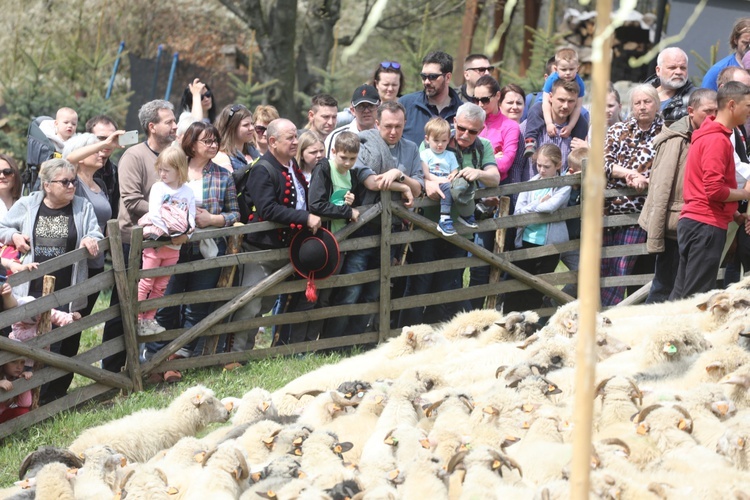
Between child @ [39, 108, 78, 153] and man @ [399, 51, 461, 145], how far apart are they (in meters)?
3.41

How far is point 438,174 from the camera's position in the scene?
32.8ft

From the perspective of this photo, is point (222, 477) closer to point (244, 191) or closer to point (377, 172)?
point (244, 191)

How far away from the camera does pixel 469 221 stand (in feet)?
33.4

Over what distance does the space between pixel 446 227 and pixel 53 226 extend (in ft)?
12.2

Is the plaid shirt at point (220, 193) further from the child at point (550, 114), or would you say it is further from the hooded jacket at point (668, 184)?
the hooded jacket at point (668, 184)

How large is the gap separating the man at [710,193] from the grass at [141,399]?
329cm

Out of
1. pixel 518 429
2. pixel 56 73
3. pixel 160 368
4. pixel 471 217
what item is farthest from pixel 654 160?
pixel 56 73

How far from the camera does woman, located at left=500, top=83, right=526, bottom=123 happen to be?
11.5 meters

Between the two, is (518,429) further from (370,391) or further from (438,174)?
(438,174)

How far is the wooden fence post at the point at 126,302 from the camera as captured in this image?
8455 mm

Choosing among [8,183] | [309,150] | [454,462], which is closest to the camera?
[454,462]

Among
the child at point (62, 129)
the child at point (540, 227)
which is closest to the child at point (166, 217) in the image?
the child at point (62, 129)

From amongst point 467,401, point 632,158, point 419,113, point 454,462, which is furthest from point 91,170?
point 632,158

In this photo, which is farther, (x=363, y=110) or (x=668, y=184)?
(x=363, y=110)
